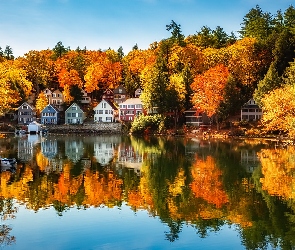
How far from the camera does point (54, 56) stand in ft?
416

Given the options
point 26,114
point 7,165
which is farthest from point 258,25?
point 7,165

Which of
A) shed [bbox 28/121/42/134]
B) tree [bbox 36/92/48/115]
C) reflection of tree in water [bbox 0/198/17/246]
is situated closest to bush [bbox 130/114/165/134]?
shed [bbox 28/121/42/134]

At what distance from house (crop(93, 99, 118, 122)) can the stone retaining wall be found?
4.77m

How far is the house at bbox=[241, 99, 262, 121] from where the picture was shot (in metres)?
81.4

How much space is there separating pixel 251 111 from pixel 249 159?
4018 cm

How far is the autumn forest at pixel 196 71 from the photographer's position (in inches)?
2965

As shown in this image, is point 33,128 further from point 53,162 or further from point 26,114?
point 53,162

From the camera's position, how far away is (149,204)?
25266mm

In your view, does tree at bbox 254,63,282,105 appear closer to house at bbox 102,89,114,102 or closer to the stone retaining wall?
the stone retaining wall

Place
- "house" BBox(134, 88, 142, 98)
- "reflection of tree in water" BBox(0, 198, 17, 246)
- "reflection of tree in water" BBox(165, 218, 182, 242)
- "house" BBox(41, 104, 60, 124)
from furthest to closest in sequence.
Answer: "house" BBox(134, 88, 142, 98), "house" BBox(41, 104, 60, 124), "reflection of tree in water" BBox(165, 218, 182, 242), "reflection of tree in water" BBox(0, 198, 17, 246)

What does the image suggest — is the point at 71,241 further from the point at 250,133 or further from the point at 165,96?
the point at 165,96

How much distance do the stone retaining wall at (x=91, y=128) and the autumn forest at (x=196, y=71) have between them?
10.6 metres

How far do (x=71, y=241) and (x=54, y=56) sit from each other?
11385cm

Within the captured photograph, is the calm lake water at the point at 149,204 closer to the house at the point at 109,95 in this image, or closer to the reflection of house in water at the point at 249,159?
the reflection of house in water at the point at 249,159
